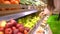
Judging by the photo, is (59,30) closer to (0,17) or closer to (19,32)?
(19,32)

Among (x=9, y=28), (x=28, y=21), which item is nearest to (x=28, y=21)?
(x=28, y=21)

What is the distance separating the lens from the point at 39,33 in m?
2.84

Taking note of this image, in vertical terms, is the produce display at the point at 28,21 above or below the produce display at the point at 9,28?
below

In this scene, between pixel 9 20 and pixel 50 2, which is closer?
pixel 9 20

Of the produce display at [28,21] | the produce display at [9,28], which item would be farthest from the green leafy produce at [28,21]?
the produce display at [9,28]

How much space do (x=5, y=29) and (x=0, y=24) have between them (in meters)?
0.09

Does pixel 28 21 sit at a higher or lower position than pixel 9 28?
lower

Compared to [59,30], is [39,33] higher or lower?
lower

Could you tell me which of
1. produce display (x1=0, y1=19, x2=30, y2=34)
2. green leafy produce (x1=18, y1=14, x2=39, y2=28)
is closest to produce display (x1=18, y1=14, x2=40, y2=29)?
green leafy produce (x1=18, y1=14, x2=39, y2=28)

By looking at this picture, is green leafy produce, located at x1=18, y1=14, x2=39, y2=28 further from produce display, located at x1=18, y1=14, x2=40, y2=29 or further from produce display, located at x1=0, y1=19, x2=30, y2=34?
Result: produce display, located at x1=0, y1=19, x2=30, y2=34

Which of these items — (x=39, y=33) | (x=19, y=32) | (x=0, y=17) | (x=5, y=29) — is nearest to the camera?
(x=0, y=17)

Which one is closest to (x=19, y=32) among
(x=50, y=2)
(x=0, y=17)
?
(x=0, y=17)

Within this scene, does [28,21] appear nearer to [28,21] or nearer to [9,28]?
[28,21]

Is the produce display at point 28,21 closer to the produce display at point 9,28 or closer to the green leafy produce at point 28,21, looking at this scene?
the green leafy produce at point 28,21
